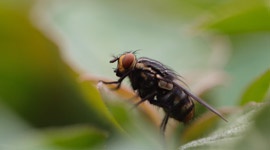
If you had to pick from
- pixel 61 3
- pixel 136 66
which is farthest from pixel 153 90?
pixel 61 3

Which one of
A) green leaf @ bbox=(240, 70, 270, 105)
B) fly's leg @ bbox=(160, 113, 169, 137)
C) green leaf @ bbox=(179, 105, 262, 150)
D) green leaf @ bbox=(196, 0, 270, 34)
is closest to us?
green leaf @ bbox=(179, 105, 262, 150)

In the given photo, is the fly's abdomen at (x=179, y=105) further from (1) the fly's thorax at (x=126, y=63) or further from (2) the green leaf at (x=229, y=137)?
(2) the green leaf at (x=229, y=137)

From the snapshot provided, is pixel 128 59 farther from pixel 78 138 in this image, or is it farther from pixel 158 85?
pixel 78 138

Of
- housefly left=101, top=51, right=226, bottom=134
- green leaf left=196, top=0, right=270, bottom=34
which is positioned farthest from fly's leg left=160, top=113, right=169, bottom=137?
green leaf left=196, top=0, right=270, bottom=34

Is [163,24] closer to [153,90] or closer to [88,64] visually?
[88,64]

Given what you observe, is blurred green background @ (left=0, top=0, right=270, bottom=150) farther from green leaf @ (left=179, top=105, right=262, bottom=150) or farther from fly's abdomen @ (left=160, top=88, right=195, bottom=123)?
green leaf @ (left=179, top=105, right=262, bottom=150)

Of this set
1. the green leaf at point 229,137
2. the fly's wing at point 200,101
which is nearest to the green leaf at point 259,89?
the fly's wing at point 200,101
